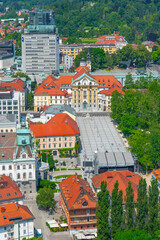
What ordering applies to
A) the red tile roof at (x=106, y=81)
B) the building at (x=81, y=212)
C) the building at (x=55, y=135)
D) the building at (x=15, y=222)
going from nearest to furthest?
1. the building at (x=15, y=222)
2. the building at (x=81, y=212)
3. the building at (x=55, y=135)
4. the red tile roof at (x=106, y=81)

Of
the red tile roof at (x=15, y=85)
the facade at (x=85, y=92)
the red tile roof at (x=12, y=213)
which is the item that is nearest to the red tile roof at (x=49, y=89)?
the facade at (x=85, y=92)

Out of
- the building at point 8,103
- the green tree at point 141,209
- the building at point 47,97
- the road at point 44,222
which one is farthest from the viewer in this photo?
the building at point 47,97

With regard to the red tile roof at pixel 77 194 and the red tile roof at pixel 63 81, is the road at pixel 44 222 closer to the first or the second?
the red tile roof at pixel 77 194

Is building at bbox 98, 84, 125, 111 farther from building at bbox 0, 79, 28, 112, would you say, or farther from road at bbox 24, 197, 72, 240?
road at bbox 24, 197, 72, 240

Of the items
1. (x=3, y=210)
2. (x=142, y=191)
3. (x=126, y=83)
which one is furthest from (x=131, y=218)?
(x=126, y=83)

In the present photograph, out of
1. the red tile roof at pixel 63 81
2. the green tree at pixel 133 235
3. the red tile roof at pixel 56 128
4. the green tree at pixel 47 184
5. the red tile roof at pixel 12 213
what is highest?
the red tile roof at pixel 63 81

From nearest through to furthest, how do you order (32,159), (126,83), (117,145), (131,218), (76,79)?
(131,218) < (32,159) < (117,145) < (76,79) < (126,83)

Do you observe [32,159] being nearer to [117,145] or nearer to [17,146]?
[17,146]
